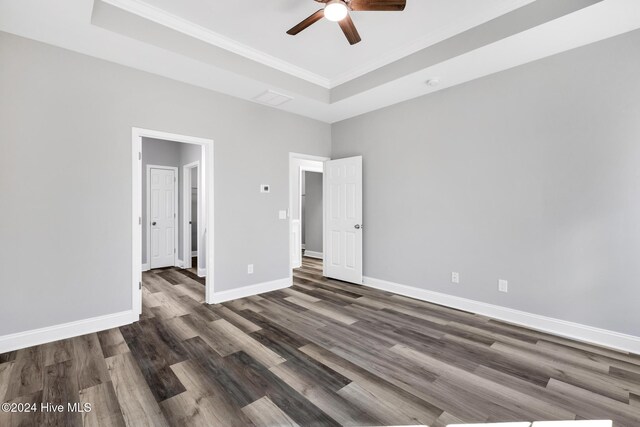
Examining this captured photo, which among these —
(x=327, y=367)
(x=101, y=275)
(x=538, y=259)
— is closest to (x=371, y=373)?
(x=327, y=367)

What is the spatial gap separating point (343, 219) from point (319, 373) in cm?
299

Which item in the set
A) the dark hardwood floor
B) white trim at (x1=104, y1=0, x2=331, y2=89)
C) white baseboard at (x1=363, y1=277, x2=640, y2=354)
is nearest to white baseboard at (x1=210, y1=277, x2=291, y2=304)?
the dark hardwood floor

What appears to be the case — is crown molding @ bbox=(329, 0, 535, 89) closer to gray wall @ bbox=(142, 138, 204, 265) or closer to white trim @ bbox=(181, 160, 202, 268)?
gray wall @ bbox=(142, 138, 204, 265)

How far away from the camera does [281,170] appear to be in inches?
182

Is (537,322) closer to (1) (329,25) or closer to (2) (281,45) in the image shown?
(1) (329,25)

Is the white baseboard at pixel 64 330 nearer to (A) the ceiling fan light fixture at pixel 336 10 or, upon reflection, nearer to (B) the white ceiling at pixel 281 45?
(B) the white ceiling at pixel 281 45

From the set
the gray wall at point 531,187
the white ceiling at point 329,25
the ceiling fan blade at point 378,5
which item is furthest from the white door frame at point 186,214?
the ceiling fan blade at point 378,5

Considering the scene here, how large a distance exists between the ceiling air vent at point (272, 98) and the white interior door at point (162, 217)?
10.4 ft

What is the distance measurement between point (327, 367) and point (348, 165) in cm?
332

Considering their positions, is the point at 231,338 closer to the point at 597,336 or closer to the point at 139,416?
Answer: the point at 139,416

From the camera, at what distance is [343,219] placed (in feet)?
16.3

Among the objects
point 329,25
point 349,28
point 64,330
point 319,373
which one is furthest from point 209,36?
point 319,373

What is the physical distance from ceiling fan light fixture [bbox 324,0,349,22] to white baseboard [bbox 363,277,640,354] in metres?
3.39

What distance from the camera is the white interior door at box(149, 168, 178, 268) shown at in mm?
5875
